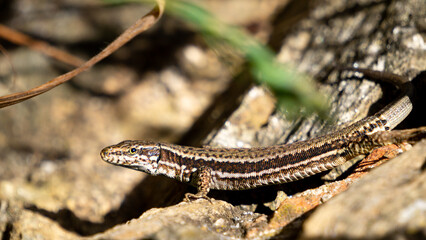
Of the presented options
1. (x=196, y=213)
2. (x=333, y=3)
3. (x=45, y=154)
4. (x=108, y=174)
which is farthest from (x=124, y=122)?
(x=333, y=3)

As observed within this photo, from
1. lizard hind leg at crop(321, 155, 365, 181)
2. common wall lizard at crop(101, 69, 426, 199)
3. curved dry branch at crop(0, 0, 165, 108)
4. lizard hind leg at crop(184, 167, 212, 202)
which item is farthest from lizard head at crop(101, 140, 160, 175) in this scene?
lizard hind leg at crop(321, 155, 365, 181)

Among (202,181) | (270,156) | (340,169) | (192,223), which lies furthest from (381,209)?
(202,181)

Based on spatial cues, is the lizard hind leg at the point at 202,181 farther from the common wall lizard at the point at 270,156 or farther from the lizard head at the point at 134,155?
the lizard head at the point at 134,155

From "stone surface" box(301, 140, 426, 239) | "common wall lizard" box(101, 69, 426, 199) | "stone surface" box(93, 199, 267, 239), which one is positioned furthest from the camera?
"common wall lizard" box(101, 69, 426, 199)

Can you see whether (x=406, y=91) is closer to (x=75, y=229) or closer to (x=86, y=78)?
(x=75, y=229)

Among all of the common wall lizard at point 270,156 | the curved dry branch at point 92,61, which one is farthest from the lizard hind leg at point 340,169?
the curved dry branch at point 92,61

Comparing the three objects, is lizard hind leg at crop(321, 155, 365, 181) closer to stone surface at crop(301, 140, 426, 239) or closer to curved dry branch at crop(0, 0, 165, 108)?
stone surface at crop(301, 140, 426, 239)

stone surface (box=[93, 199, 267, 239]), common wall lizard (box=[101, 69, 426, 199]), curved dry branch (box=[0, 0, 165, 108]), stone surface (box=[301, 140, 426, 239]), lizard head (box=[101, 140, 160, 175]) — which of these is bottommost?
stone surface (box=[301, 140, 426, 239])
